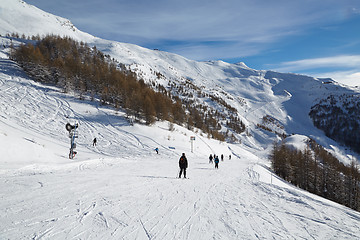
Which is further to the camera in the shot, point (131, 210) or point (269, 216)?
Result: point (269, 216)

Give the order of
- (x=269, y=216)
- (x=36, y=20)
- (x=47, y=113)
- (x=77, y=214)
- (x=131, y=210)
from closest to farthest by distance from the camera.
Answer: (x=77, y=214) → (x=131, y=210) → (x=269, y=216) → (x=47, y=113) → (x=36, y=20)

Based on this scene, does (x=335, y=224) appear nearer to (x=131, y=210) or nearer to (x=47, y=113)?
(x=131, y=210)

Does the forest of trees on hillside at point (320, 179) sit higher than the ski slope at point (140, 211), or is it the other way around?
the ski slope at point (140, 211)

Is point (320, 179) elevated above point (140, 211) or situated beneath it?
situated beneath

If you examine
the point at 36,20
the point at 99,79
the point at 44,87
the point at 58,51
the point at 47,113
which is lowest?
the point at 47,113

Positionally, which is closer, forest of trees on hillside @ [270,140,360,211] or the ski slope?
the ski slope

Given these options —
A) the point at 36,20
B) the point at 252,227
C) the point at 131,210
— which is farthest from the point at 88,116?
the point at 36,20

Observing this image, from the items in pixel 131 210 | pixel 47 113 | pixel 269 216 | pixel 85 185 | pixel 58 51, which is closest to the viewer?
pixel 131 210

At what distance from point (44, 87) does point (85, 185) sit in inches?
2034

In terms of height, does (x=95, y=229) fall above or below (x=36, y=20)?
below

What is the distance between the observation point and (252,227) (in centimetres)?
534

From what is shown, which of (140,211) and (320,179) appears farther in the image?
(320,179)

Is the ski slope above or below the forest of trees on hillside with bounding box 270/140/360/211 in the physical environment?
above

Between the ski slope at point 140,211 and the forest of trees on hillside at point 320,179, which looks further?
the forest of trees on hillside at point 320,179
